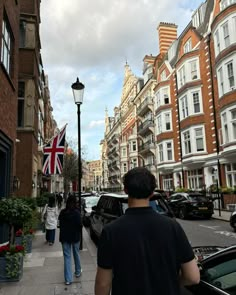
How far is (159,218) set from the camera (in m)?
2.17

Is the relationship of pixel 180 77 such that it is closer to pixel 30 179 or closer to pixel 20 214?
pixel 30 179

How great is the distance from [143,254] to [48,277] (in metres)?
5.40

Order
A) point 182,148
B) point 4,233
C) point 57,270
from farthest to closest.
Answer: point 182,148
point 4,233
point 57,270

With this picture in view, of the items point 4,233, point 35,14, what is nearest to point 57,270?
point 4,233

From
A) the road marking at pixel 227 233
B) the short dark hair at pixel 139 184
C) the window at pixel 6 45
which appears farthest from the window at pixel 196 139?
the short dark hair at pixel 139 184

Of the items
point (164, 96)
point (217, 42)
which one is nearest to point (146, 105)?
point (164, 96)

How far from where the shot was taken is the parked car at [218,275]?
9.09 feet

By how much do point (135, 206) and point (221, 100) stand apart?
23016 millimetres

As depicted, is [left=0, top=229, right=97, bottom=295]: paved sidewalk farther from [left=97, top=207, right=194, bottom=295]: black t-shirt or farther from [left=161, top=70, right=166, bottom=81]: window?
[left=161, top=70, right=166, bottom=81]: window

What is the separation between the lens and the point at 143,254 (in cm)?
206

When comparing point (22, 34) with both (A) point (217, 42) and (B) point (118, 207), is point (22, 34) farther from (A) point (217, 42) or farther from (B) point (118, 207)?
(A) point (217, 42)

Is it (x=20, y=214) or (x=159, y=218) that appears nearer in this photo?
(x=159, y=218)

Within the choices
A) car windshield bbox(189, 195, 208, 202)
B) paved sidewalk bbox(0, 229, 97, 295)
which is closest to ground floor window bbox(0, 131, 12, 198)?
paved sidewalk bbox(0, 229, 97, 295)

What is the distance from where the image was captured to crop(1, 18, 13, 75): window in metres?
8.70
